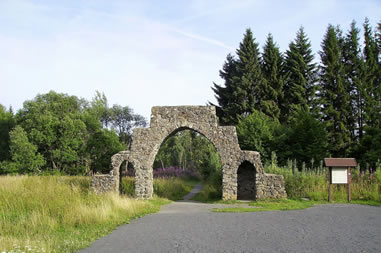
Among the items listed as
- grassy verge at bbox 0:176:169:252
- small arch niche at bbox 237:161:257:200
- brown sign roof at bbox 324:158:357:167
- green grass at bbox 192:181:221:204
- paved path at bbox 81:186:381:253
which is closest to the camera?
paved path at bbox 81:186:381:253

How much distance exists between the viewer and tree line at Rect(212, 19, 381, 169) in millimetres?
20078

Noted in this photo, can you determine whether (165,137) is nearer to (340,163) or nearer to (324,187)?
(324,187)

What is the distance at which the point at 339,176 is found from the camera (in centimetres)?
1393

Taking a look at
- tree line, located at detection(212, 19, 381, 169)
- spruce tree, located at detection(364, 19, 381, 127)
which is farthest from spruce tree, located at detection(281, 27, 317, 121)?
spruce tree, located at detection(364, 19, 381, 127)

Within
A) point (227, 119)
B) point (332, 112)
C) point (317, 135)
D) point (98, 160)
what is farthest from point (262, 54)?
point (98, 160)

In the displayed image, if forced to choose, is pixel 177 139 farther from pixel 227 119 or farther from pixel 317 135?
pixel 317 135

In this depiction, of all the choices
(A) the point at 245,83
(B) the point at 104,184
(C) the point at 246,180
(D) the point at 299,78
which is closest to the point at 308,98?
(D) the point at 299,78

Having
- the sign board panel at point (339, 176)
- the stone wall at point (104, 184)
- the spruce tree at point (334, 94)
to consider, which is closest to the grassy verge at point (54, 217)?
the stone wall at point (104, 184)

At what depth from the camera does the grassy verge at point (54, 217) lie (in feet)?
23.4

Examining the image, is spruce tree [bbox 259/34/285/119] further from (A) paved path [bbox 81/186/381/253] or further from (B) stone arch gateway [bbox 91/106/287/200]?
(A) paved path [bbox 81/186/381/253]

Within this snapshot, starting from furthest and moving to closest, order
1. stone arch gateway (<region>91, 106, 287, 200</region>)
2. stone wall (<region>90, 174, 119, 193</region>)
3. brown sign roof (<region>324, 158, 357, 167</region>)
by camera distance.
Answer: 1. stone wall (<region>90, 174, 119, 193</region>)
2. stone arch gateway (<region>91, 106, 287, 200</region>)
3. brown sign roof (<region>324, 158, 357, 167</region>)

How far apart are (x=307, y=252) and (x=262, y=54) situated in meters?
27.5

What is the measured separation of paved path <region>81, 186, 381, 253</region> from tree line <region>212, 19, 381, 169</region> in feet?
27.3

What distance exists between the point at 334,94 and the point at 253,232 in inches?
835
